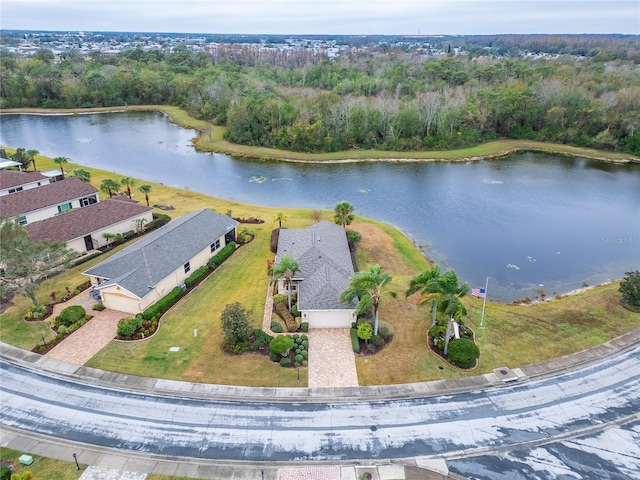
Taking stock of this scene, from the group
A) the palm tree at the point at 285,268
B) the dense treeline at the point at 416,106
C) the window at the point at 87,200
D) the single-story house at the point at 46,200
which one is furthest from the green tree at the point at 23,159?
the palm tree at the point at 285,268

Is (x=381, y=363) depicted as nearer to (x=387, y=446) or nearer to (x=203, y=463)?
(x=387, y=446)

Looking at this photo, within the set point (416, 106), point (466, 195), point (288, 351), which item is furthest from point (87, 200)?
point (416, 106)

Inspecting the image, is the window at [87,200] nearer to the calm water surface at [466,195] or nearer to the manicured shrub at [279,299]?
the calm water surface at [466,195]

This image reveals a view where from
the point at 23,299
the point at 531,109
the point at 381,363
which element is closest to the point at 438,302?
the point at 381,363

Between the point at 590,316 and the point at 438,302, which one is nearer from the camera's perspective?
the point at 438,302

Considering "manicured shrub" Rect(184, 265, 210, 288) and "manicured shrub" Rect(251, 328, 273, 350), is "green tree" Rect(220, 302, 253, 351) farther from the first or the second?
"manicured shrub" Rect(184, 265, 210, 288)

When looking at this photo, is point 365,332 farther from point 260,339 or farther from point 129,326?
point 129,326

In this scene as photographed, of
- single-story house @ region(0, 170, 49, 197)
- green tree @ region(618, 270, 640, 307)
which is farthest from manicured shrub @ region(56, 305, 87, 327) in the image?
green tree @ region(618, 270, 640, 307)
